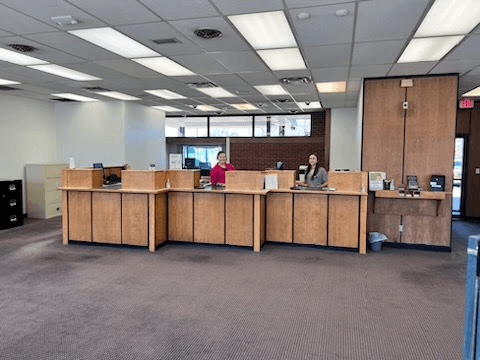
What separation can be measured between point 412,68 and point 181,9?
12.5ft

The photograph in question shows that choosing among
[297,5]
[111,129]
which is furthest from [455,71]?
[111,129]

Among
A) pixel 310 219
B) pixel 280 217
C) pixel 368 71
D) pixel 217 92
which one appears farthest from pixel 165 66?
pixel 310 219

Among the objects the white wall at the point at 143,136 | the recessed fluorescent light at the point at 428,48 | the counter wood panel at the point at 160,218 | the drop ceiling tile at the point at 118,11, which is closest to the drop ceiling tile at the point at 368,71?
the recessed fluorescent light at the point at 428,48

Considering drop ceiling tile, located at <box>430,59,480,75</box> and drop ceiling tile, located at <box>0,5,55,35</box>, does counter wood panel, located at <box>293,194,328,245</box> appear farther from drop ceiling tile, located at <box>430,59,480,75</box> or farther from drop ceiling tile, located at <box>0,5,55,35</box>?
drop ceiling tile, located at <box>0,5,55,35</box>

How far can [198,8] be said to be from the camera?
3.52 m

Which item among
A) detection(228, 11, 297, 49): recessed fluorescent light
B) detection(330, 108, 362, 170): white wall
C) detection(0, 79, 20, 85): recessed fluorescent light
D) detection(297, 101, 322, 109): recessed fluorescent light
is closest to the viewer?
detection(228, 11, 297, 49): recessed fluorescent light

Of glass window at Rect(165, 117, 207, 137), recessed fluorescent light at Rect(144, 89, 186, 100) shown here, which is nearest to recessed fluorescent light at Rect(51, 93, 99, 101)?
recessed fluorescent light at Rect(144, 89, 186, 100)

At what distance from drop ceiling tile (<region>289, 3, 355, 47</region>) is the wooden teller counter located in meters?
2.18

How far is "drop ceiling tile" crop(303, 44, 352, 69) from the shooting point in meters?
4.75

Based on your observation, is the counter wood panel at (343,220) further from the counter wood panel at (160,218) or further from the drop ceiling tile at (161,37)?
the drop ceiling tile at (161,37)

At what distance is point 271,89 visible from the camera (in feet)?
25.7

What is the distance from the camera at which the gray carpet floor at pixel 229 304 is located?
290 centimetres

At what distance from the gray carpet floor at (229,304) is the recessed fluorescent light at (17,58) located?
2.94m

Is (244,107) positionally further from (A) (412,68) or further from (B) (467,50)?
→ (B) (467,50)
